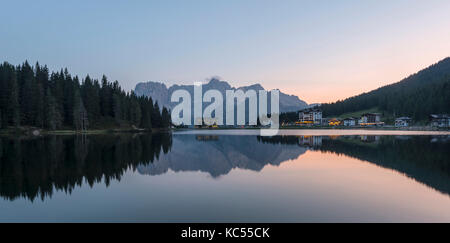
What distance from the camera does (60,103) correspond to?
112 meters

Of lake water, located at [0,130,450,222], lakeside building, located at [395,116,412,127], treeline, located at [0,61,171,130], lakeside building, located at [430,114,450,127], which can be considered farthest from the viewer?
lakeside building, located at [395,116,412,127]

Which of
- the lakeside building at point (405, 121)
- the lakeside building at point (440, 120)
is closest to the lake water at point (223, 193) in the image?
the lakeside building at point (440, 120)

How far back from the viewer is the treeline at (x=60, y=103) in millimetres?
97875

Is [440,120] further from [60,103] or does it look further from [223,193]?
[60,103]

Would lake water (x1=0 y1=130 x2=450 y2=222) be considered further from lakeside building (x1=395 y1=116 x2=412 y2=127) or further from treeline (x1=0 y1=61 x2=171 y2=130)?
lakeside building (x1=395 y1=116 x2=412 y2=127)

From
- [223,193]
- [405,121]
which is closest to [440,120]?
[405,121]

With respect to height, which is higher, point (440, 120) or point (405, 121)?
point (440, 120)

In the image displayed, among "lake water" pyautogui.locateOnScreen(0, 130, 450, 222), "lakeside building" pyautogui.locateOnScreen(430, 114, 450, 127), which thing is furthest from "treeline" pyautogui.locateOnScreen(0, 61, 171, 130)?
"lakeside building" pyautogui.locateOnScreen(430, 114, 450, 127)

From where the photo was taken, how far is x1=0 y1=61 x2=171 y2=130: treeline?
9788 cm

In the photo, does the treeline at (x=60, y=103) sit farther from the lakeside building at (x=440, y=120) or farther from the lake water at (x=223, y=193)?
the lakeside building at (x=440, y=120)

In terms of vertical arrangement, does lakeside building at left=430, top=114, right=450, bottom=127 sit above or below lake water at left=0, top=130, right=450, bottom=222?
above

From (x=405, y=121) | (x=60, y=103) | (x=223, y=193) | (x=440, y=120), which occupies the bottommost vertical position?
(x=223, y=193)
